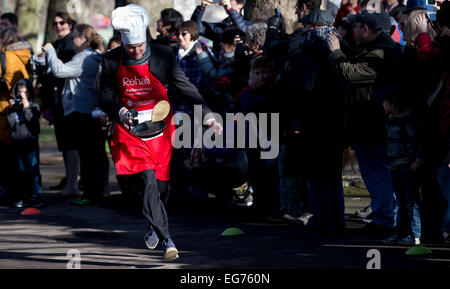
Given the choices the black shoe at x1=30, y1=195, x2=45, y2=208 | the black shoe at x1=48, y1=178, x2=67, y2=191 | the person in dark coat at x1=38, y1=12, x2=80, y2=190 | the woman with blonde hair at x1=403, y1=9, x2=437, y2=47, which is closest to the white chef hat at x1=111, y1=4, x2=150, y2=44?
the woman with blonde hair at x1=403, y1=9, x2=437, y2=47

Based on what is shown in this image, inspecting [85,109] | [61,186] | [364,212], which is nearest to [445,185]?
[364,212]

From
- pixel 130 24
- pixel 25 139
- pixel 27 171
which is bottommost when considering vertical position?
pixel 27 171

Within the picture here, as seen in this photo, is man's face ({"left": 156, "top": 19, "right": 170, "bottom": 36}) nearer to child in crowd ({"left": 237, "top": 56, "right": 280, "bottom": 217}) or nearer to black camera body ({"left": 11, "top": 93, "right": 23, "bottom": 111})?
child in crowd ({"left": 237, "top": 56, "right": 280, "bottom": 217})

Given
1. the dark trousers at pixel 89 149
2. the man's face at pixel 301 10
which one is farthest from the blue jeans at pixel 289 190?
the dark trousers at pixel 89 149

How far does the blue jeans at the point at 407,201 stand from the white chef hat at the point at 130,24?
8.18 ft

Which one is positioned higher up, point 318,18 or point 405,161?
point 318,18

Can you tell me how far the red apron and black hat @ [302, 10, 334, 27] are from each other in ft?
5.89

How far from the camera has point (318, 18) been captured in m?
8.80

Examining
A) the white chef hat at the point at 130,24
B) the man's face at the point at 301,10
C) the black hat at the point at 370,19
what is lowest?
the white chef hat at the point at 130,24

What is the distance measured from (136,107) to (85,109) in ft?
12.7

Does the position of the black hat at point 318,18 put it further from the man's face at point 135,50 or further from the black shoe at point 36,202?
the black shoe at point 36,202

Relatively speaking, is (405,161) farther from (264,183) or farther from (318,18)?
(264,183)

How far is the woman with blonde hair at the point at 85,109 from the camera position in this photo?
449 inches

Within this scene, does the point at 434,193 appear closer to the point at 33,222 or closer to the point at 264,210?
the point at 264,210
